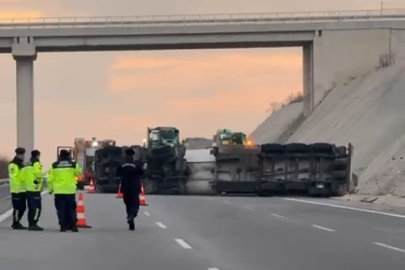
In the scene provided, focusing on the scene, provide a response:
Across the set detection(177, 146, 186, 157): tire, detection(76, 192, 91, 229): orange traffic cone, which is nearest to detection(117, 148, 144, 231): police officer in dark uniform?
detection(76, 192, 91, 229): orange traffic cone

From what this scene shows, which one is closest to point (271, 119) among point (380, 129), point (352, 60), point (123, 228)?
point (352, 60)

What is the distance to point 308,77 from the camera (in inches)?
2970

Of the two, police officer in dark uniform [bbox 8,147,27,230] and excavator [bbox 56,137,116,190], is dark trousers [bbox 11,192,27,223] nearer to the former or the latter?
police officer in dark uniform [bbox 8,147,27,230]

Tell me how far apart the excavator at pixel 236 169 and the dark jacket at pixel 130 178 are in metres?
25.4

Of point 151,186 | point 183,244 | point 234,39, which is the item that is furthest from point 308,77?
point 183,244

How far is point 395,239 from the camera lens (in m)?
21.2

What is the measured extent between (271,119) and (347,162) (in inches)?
2620

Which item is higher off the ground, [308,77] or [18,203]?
[308,77]

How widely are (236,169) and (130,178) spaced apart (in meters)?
26.0

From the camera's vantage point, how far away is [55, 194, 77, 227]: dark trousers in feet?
72.5

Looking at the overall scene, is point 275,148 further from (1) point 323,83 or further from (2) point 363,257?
(2) point 363,257

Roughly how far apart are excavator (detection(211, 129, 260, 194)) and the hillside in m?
5.31

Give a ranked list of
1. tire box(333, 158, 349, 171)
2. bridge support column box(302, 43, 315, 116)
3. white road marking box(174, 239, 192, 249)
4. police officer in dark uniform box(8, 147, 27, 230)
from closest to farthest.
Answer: white road marking box(174, 239, 192, 249) → police officer in dark uniform box(8, 147, 27, 230) → tire box(333, 158, 349, 171) → bridge support column box(302, 43, 315, 116)

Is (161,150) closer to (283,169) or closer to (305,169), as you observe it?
(283,169)
